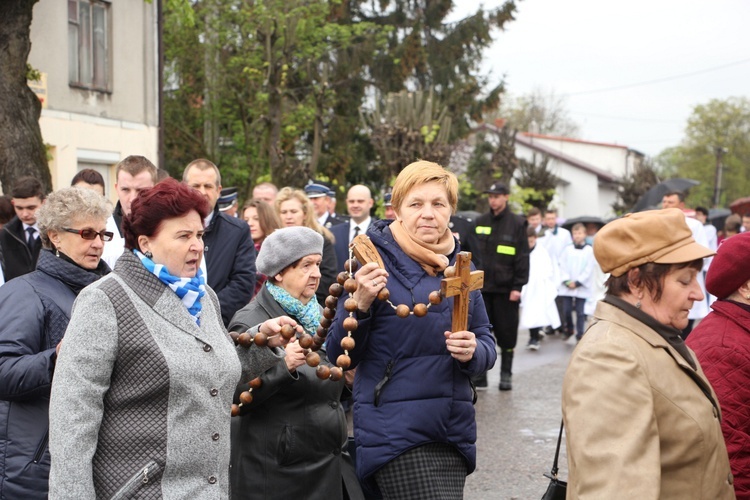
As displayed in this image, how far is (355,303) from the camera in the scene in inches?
145

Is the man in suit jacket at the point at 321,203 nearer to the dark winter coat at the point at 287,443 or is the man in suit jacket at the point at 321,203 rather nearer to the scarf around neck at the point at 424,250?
the dark winter coat at the point at 287,443

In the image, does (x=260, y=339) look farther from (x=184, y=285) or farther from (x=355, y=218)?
(x=355, y=218)

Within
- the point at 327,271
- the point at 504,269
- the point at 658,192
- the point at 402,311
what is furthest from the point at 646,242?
the point at 658,192

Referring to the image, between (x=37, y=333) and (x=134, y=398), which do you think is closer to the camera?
(x=134, y=398)

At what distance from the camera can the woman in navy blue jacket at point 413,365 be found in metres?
3.79

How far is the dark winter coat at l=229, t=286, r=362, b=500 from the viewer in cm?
419

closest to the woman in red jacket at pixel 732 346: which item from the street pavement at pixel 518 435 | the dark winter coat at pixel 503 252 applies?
the street pavement at pixel 518 435

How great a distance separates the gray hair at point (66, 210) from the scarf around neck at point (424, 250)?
4.43 feet

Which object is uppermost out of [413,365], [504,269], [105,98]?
[105,98]

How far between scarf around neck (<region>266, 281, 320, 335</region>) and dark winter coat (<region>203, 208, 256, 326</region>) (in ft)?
6.16

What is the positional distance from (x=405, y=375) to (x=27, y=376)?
1.50 meters

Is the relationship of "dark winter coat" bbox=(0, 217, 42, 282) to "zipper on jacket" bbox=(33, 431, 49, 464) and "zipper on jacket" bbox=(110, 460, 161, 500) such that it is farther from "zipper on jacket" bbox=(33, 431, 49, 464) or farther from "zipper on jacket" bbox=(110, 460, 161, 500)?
"zipper on jacket" bbox=(110, 460, 161, 500)

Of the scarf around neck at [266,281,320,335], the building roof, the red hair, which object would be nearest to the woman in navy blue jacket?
the scarf around neck at [266,281,320,335]

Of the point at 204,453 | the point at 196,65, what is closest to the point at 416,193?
the point at 204,453
